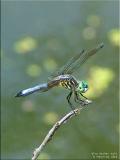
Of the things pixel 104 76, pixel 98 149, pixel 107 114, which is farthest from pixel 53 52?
pixel 98 149

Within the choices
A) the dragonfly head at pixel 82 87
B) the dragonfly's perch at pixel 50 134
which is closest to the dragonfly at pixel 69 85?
the dragonfly head at pixel 82 87

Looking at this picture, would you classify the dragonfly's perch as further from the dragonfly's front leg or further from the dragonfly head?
the dragonfly head

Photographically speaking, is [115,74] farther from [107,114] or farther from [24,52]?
[24,52]

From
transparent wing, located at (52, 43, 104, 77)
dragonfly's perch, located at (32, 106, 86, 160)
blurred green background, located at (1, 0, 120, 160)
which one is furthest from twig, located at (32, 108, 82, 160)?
blurred green background, located at (1, 0, 120, 160)

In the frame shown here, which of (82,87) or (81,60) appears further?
(81,60)

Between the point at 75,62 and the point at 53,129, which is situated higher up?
the point at 53,129

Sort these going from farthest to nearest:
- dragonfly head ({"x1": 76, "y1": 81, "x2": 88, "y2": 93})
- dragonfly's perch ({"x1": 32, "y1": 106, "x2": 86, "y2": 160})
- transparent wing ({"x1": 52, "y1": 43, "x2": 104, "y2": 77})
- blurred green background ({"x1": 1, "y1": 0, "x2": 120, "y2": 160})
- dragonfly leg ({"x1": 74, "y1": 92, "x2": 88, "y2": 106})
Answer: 1. blurred green background ({"x1": 1, "y1": 0, "x2": 120, "y2": 160})
2. transparent wing ({"x1": 52, "y1": 43, "x2": 104, "y2": 77})
3. dragonfly head ({"x1": 76, "y1": 81, "x2": 88, "y2": 93})
4. dragonfly leg ({"x1": 74, "y1": 92, "x2": 88, "y2": 106})
5. dragonfly's perch ({"x1": 32, "y1": 106, "x2": 86, "y2": 160})

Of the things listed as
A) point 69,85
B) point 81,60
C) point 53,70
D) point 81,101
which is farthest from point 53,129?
point 53,70

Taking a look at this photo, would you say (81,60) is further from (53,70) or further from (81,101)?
(53,70)
